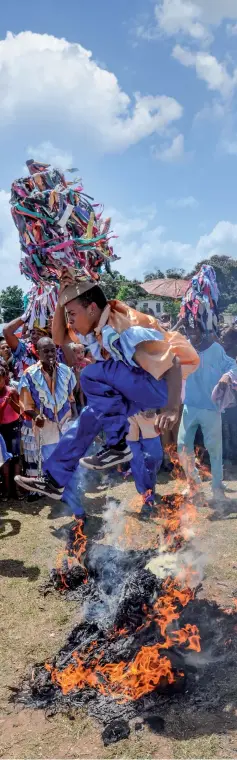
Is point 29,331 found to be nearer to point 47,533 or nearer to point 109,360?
point 47,533

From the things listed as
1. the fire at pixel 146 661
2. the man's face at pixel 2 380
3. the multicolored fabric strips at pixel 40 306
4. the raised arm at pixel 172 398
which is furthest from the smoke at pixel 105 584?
the man's face at pixel 2 380

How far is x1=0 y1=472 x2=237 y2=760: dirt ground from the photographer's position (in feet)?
8.71

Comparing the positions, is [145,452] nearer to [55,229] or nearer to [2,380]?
[55,229]

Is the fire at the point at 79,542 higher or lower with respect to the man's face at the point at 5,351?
lower

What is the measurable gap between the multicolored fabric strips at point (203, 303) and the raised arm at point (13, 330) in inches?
73.9

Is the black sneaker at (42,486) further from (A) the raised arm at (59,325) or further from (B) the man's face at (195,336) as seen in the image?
(B) the man's face at (195,336)

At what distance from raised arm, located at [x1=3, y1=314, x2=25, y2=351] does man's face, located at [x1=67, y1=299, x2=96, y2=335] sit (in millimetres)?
2722

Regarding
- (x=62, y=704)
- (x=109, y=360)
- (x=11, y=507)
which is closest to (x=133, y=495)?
(x=11, y=507)

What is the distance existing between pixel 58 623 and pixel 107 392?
163cm

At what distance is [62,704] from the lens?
3.00 metres

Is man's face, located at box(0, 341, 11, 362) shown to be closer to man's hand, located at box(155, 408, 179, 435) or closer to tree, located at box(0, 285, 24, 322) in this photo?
man's hand, located at box(155, 408, 179, 435)

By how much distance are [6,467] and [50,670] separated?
158 inches

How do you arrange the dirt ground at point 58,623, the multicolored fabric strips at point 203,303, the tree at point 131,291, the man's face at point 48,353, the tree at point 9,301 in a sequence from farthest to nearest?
1. the tree at point 131,291
2. the tree at point 9,301
3. the multicolored fabric strips at point 203,303
4. the man's face at point 48,353
5. the dirt ground at point 58,623

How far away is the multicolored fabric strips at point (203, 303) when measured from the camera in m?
6.29
